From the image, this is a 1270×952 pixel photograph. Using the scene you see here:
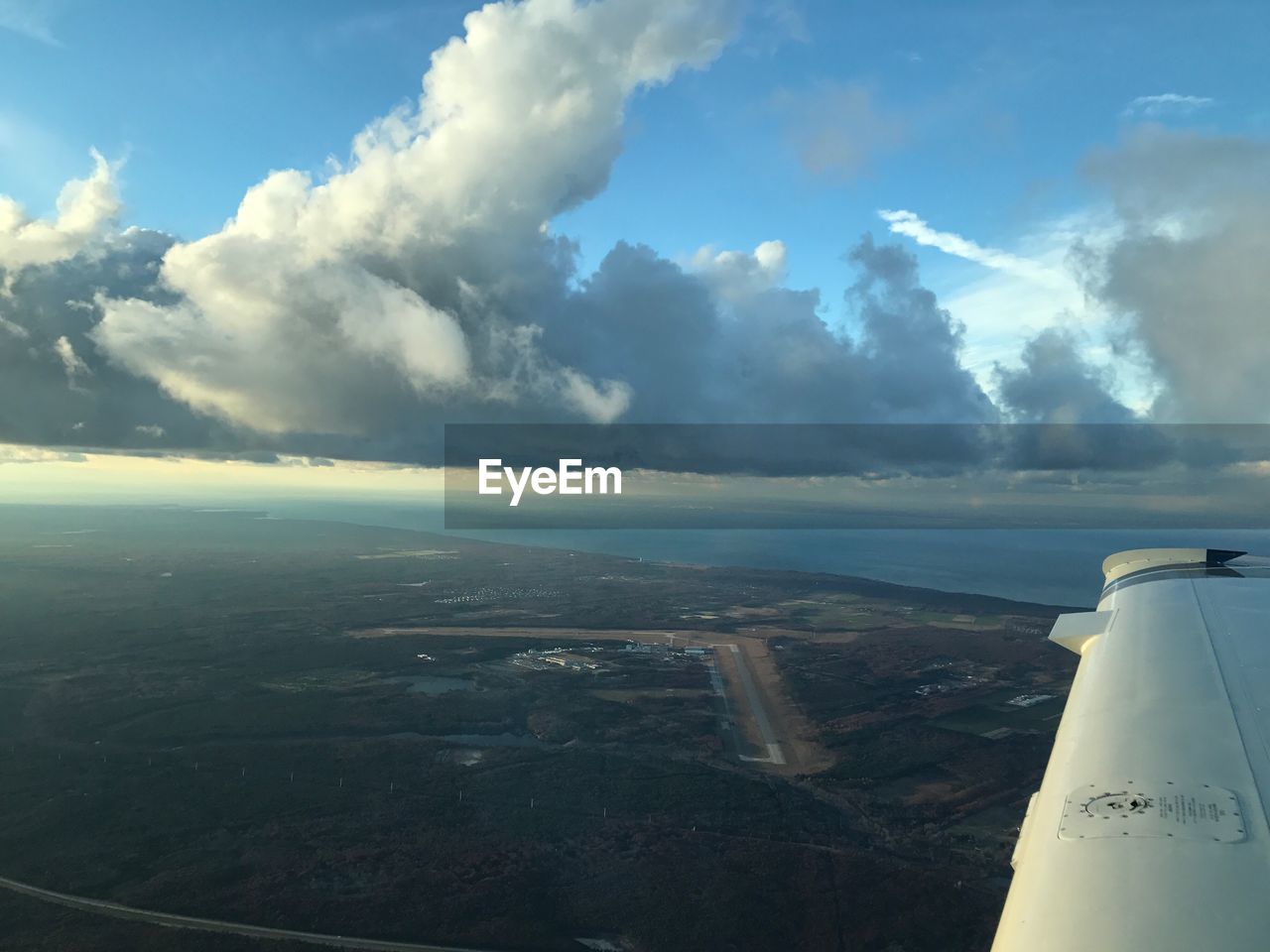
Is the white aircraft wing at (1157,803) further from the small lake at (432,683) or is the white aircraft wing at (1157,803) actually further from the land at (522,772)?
the small lake at (432,683)

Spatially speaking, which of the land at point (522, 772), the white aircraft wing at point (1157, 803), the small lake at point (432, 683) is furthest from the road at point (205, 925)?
the small lake at point (432, 683)

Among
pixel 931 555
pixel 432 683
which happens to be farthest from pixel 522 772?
pixel 931 555

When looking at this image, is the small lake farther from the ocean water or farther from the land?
the ocean water

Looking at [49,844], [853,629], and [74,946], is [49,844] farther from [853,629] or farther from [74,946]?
[853,629]

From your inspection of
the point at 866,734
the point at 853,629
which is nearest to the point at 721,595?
the point at 853,629

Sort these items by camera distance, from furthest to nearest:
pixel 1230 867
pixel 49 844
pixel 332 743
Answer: pixel 332 743, pixel 49 844, pixel 1230 867

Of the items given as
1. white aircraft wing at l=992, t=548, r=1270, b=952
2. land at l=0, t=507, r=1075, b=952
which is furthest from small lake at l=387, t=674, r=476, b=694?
white aircraft wing at l=992, t=548, r=1270, b=952

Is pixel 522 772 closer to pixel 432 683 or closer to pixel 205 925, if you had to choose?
pixel 205 925
